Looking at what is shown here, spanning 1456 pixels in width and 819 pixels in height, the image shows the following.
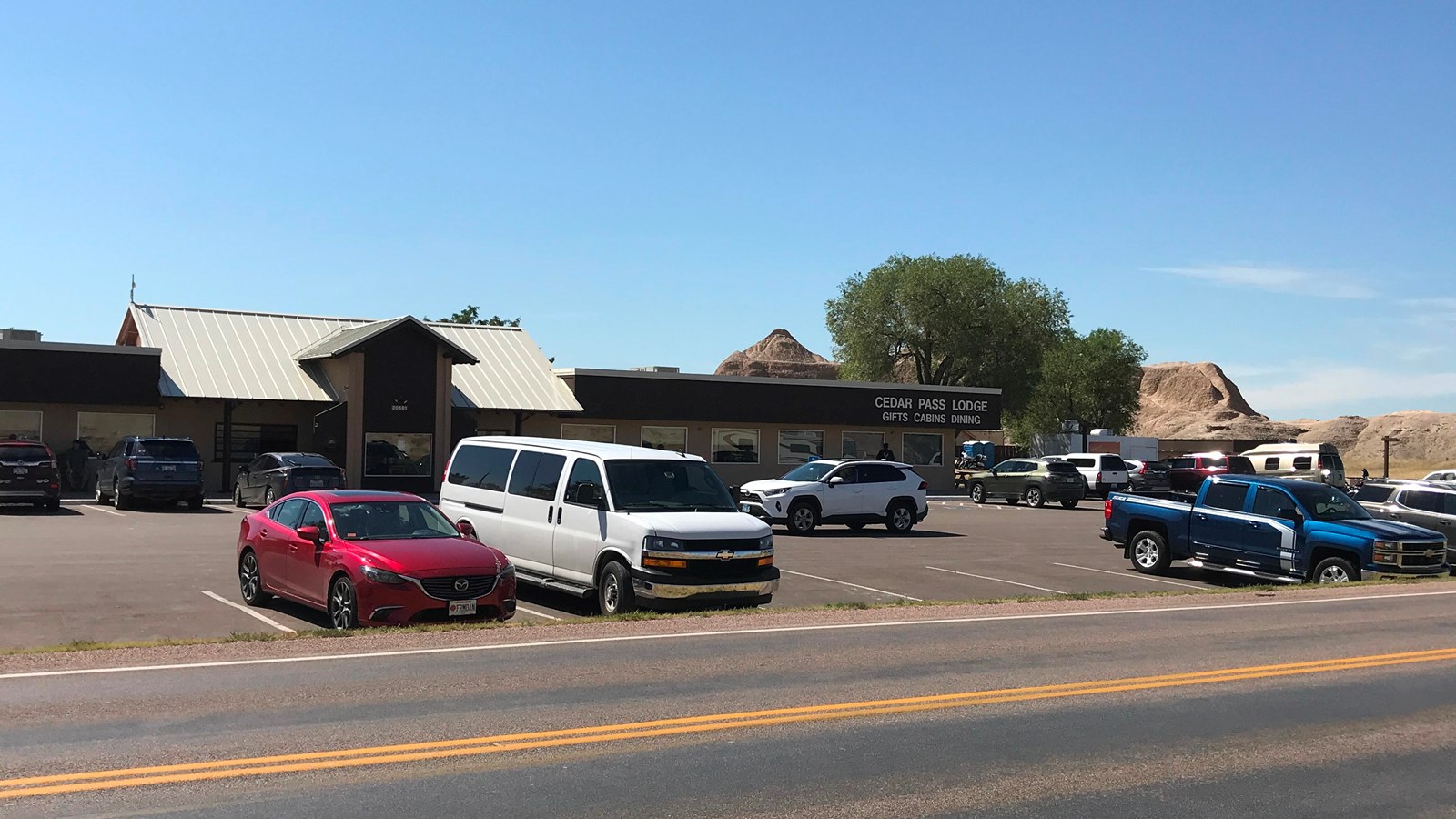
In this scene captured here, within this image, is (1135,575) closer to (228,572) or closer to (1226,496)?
(1226,496)

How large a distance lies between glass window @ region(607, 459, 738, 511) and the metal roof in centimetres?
2583

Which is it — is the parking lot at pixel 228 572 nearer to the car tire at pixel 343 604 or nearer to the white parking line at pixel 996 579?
the white parking line at pixel 996 579

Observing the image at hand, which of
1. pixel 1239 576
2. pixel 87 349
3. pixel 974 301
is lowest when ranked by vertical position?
pixel 1239 576

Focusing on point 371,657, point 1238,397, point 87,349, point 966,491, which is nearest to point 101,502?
point 87,349

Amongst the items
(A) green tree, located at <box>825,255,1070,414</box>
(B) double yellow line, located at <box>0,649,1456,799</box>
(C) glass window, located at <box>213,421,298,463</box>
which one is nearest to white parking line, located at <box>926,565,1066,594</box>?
(B) double yellow line, located at <box>0,649,1456,799</box>

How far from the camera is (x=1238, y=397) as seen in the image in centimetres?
17712

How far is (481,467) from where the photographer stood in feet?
55.5

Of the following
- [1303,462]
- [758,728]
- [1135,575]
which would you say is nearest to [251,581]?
[758,728]

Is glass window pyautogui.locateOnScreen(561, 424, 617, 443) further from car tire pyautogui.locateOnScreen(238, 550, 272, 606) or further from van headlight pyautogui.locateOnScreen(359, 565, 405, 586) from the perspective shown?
van headlight pyautogui.locateOnScreen(359, 565, 405, 586)

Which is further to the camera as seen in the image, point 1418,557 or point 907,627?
point 1418,557

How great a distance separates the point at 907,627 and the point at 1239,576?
10.7 meters

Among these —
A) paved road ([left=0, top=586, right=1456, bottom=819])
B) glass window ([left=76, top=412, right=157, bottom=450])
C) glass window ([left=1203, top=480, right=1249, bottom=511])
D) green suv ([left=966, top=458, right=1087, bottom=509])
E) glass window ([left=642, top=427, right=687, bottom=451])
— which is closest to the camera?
paved road ([left=0, top=586, right=1456, bottom=819])

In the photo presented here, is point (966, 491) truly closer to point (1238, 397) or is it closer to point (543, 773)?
point (543, 773)

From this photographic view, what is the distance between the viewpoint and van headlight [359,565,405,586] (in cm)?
1251
